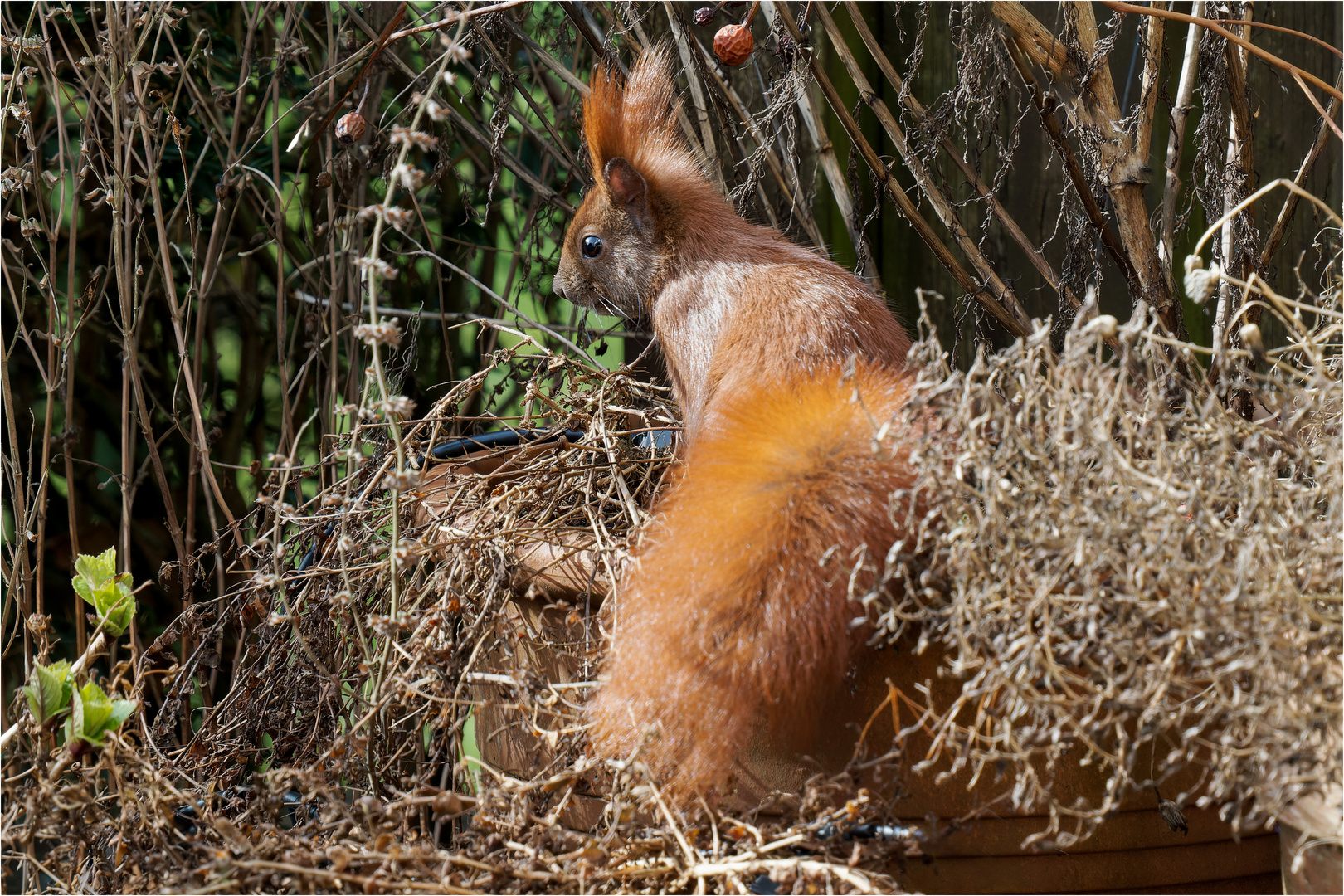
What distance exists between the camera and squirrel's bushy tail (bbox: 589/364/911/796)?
0.73 m

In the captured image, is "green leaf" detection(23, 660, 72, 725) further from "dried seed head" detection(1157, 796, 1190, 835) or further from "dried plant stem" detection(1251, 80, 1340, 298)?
"dried plant stem" detection(1251, 80, 1340, 298)

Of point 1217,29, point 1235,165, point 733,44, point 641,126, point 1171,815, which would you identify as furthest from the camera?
point 641,126

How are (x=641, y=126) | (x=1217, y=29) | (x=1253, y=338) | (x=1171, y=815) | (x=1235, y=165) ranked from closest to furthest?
(x=1253, y=338) < (x=1171, y=815) < (x=1217, y=29) < (x=1235, y=165) < (x=641, y=126)

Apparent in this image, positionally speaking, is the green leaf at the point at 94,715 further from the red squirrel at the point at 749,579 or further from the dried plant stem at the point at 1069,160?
the dried plant stem at the point at 1069,160

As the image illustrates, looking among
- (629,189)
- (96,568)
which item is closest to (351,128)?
(629,189)

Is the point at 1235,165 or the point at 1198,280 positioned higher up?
the point at 1198,280

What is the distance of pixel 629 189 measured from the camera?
140cm

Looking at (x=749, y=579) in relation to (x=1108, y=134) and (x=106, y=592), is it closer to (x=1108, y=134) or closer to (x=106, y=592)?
(x=106, y=592)

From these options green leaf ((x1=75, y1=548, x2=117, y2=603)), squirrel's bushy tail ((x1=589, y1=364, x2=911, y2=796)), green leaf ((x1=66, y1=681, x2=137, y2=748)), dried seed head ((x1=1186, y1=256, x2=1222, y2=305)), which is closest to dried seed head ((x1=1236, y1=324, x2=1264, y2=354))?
dried seed head ((x1=1186, y1=256, x2=1222, y2=305))

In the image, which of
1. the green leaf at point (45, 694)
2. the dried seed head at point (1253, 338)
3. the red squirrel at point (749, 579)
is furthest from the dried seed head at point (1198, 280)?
the green leaf at point (45, 694)

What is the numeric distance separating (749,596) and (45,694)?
550mm

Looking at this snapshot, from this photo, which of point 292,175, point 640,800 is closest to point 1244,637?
point 640,800

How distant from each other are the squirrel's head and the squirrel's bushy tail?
0.64m

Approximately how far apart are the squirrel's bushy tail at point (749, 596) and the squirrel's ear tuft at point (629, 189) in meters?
0.66
